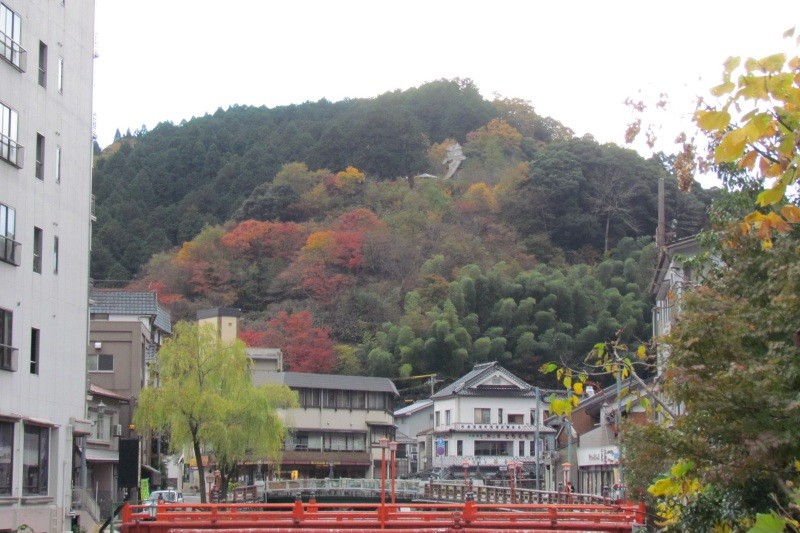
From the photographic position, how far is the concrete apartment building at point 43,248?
2402cm

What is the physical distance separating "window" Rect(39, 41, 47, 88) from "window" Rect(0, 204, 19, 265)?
4.12 meters

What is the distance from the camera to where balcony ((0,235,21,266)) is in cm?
2364

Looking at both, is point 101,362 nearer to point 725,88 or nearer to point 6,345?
point 6,345

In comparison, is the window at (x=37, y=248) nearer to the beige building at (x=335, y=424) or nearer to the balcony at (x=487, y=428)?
the beige building at (x=335, y=424)

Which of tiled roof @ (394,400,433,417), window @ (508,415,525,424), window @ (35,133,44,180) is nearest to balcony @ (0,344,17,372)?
window @ (35,133,44,180)

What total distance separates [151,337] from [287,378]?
43.2ft

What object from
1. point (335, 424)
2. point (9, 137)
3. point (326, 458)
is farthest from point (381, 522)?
point (335, 424)

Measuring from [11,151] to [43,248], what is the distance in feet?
9.51

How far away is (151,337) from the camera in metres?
52.8

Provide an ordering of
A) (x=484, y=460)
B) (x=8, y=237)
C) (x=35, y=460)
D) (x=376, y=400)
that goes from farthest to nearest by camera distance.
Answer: (x=376, y=400)
(x=484, y=460)
(x=35, y=460)
(x=8, y=237)

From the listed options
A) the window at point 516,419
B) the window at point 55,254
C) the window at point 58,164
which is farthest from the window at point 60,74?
the window at point 516,419

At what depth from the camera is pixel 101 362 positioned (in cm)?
4781

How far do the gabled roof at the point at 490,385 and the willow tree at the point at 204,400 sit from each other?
23933mm

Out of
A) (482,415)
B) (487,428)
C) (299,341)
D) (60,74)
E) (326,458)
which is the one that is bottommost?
(326,458)
